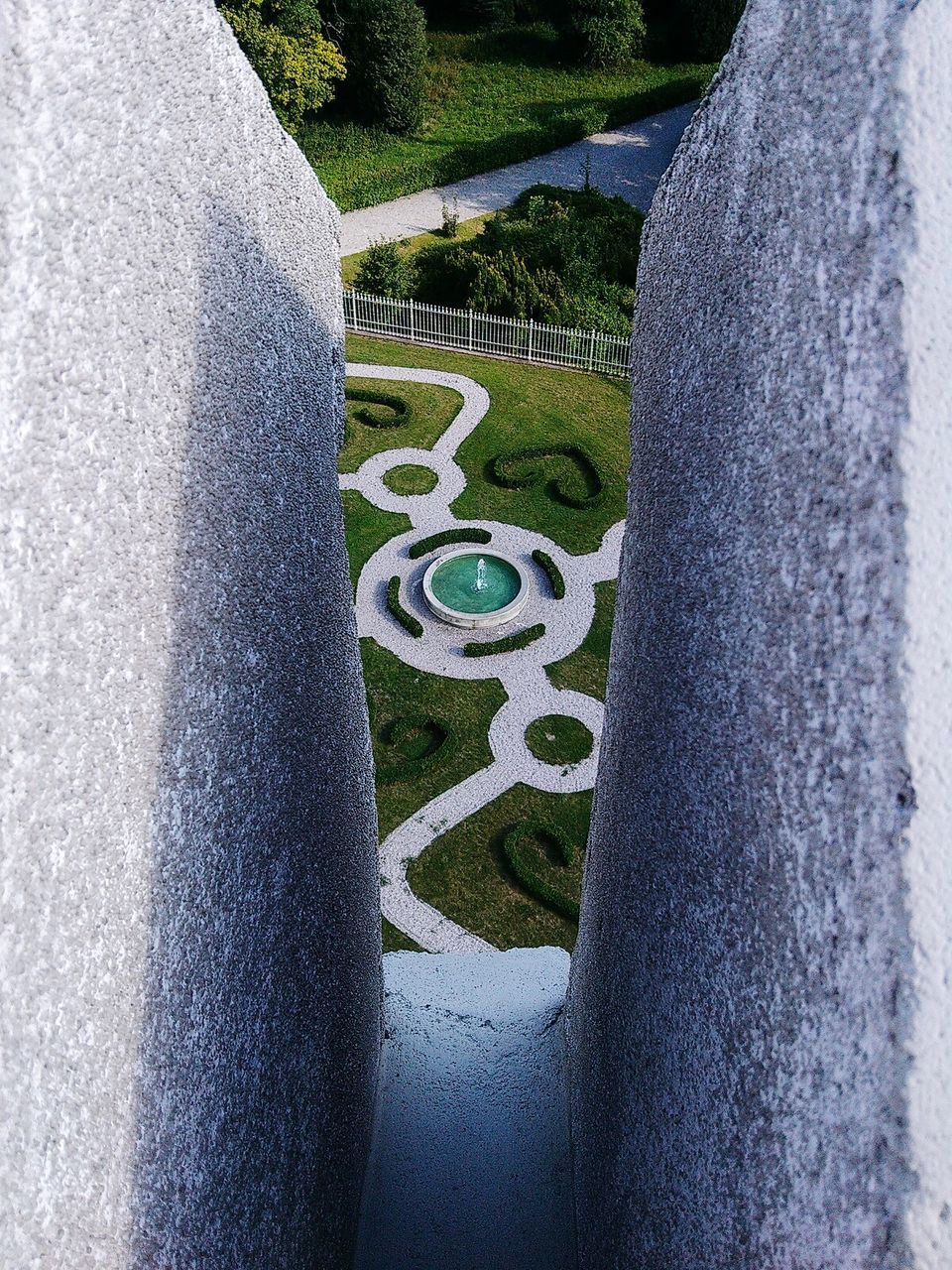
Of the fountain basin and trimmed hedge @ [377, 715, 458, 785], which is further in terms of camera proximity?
the fountain basin

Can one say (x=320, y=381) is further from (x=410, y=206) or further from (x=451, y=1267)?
(x=410, y=206)

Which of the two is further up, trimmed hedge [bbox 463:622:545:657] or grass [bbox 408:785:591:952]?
trimmed hedge [bbox 463:622:545:657]

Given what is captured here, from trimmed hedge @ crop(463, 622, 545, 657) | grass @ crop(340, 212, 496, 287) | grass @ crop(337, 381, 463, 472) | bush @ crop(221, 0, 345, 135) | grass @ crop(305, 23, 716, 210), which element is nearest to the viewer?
trimmed hedge @ crop(463, 622, 545, 657)

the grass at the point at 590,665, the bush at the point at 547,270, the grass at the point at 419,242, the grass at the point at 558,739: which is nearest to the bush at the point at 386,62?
the grass at the point at 419,242

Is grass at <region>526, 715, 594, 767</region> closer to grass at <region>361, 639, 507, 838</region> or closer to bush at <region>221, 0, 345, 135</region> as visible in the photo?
grass at <region>361, 639, 507, 838</region>

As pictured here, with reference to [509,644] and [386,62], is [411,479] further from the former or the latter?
[386,62]

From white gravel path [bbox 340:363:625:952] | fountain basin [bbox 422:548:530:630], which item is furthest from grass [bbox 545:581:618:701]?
fountain basin [bbox 422:548:530:630]

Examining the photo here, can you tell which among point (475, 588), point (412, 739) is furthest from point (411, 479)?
point (412, 739)

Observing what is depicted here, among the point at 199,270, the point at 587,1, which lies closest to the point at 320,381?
the point at 199,270
